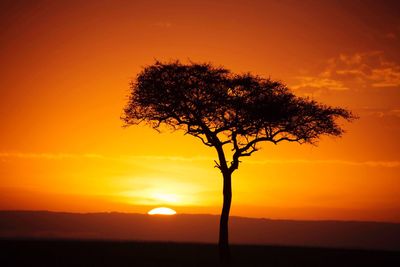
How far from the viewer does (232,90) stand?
42188mm

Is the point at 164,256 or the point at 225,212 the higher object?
the point at 225,212

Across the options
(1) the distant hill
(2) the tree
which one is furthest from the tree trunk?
(1) the distant hill

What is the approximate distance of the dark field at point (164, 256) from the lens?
37.5 metres

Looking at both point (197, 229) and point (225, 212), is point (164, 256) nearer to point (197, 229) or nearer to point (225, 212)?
point (225, 212)

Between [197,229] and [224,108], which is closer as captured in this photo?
[224,108]

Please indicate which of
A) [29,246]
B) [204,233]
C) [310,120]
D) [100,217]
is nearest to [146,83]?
[310,120]

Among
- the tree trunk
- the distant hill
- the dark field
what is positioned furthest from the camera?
the distant hill

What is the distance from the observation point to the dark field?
123 ft

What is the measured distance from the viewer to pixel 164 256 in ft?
137

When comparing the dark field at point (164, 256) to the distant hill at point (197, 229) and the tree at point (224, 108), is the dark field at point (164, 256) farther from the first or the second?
the distant hill at point (197, 229)

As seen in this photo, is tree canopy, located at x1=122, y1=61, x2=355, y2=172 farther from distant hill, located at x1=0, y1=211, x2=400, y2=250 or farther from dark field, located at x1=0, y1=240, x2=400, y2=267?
distant hill, located at x1=0, y1=211, x2=400, y2=250

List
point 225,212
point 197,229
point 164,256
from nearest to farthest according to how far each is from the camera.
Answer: point 225,212, point 164,256, point 197,229

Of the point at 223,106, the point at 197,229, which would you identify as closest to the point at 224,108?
the point at 223,106

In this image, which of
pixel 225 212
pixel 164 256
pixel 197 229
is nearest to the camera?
pixel 225 212
